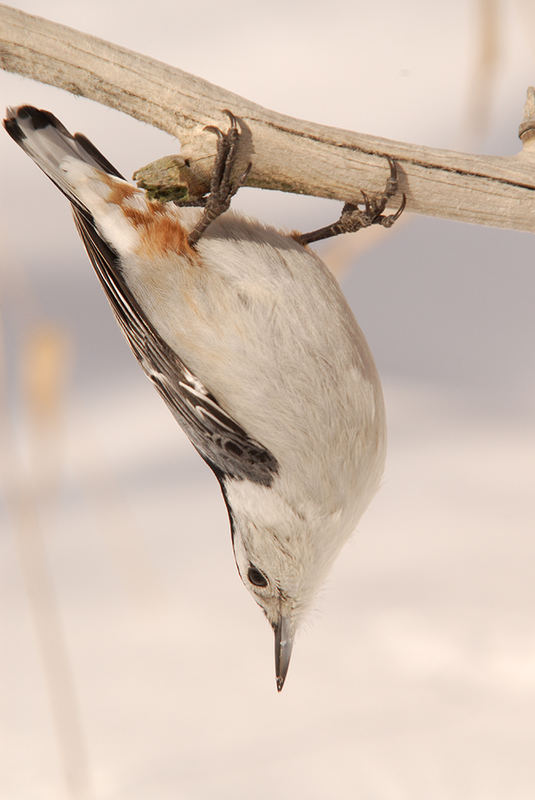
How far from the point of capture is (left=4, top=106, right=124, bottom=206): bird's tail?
1141 millimetres

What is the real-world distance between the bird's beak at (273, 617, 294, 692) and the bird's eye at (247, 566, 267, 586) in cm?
7

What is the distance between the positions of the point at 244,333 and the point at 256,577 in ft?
1.34

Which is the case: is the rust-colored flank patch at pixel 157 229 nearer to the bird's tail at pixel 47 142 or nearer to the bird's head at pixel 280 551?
the bird's tail at pixel 47 142

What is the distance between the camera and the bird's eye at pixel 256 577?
1.27 m

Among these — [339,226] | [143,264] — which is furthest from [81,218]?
[339,226]

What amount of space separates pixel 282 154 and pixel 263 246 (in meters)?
0.12

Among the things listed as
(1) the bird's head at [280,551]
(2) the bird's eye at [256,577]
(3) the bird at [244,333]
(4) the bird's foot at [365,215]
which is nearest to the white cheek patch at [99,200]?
(3) the bird at [244,333]

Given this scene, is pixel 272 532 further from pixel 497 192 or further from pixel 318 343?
pixel 497 192

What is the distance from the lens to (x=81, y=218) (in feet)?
3.84

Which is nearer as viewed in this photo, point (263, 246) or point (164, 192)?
point (164, 192)

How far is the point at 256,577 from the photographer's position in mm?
1276

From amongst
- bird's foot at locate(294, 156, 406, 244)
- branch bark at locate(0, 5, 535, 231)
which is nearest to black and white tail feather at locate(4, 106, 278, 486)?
branch bark at locate(0, 5, 535, 231)

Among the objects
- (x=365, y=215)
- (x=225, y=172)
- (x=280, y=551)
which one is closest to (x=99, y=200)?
(x=225, y=172)

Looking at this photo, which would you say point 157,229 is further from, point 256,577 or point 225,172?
point 256,577
